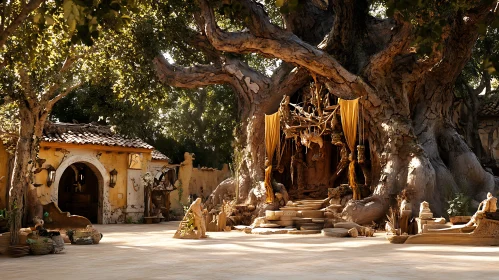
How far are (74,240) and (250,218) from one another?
8074 mm

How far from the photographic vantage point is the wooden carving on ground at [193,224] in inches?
553

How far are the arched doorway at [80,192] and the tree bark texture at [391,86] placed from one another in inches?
305

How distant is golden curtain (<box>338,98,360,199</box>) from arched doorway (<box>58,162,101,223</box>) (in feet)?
39.2

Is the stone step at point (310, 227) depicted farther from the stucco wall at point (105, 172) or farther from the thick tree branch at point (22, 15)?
the thick tree branch at point (22, 15)

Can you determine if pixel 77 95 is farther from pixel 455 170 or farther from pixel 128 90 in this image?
pixel 455 170

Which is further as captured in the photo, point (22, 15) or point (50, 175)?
point (50, 175)

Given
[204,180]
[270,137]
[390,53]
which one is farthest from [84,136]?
[390,53]

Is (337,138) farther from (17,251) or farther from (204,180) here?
(204,180)

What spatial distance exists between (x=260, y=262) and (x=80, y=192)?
19153mm

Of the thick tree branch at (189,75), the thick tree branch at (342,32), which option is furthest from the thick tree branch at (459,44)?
the thick tree branch at (189,75)

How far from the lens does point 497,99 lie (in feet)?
81.4

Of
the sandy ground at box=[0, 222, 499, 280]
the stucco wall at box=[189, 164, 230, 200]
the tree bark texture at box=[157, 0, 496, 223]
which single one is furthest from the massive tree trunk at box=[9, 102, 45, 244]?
the stucco wall at box=[189, 164, 230, 200]

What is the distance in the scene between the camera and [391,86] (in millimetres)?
18266

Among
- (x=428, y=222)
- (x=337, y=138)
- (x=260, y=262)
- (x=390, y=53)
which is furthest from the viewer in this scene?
(x=337, y=138)
